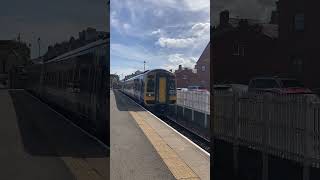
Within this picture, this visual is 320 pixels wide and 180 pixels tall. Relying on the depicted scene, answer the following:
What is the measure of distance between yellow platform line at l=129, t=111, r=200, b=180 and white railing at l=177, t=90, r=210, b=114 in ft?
2.97

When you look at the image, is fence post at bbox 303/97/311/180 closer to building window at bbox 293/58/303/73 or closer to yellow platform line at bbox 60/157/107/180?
building window at bbox 293/58/303/73

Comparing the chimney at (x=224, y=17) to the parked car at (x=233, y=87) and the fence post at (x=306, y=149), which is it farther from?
the fence post at (x=306, y=149)

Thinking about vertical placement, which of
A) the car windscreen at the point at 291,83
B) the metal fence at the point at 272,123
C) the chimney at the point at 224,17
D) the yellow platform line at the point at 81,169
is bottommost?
the yellow platform line at the point at 81,169

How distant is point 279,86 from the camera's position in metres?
4.06

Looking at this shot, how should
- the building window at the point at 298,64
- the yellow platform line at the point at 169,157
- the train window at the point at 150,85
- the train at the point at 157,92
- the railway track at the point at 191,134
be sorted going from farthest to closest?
the train window at the point at 150,85 → the train at the point at 157,92 → the railway track at the point at 191,134 → the yellow platform line at the point at 169,157 → the building window at the point at 298,64

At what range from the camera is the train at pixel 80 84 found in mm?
3568

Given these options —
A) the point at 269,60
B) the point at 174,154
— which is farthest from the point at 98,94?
the point at 174,154

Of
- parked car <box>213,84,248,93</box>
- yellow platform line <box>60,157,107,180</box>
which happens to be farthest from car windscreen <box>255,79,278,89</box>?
yellow platform line <box>60,157,107,180</box>

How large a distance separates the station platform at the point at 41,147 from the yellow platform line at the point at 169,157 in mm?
2046

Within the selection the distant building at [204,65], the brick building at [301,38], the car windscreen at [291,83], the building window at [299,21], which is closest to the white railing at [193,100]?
the distant building at [204,65]

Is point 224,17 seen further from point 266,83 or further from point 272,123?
point 272,123

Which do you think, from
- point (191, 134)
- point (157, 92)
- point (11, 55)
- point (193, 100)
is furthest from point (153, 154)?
point (157, 92)

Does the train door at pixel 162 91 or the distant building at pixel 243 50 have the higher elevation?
the distant building at pixel 243 50

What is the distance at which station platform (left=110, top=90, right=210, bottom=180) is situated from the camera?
572 cm
